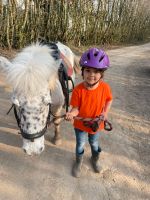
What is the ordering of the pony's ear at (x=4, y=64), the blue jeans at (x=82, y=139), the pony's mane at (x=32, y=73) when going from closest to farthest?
the pony's mane at (x=32, y=73)
the pony's ear at (x=4, y=64)
the blue jeans at (x=82, y=139)

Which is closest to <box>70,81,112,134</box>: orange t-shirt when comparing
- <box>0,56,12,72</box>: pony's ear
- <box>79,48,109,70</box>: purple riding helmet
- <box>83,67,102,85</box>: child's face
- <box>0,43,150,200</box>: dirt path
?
<box>83,67,102,85</box>: child's face

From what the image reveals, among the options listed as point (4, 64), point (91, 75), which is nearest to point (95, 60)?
point (91, 75)

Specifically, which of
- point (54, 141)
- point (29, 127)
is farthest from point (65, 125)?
point (29, 127)

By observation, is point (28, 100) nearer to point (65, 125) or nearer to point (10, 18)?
point (65, 125)

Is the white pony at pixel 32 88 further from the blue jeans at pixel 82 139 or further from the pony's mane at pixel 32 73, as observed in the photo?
the blue jeans at pixel 82 139

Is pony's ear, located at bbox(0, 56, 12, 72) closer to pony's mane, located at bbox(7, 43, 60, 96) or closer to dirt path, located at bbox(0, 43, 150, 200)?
pony's mane, located at bbox(7, 43, 60, 96)

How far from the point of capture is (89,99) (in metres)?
3.03

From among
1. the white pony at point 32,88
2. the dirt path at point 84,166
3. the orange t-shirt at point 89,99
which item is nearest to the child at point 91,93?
the orange t-shirt at point 89,99

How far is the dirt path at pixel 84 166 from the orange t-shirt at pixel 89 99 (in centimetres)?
89

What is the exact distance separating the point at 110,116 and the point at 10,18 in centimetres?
461

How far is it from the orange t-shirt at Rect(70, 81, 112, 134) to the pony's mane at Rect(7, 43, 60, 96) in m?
0.30

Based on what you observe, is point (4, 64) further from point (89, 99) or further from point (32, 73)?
point (89, 99)

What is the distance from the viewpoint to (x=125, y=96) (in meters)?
6.10

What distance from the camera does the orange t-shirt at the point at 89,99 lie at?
3.02 meters
